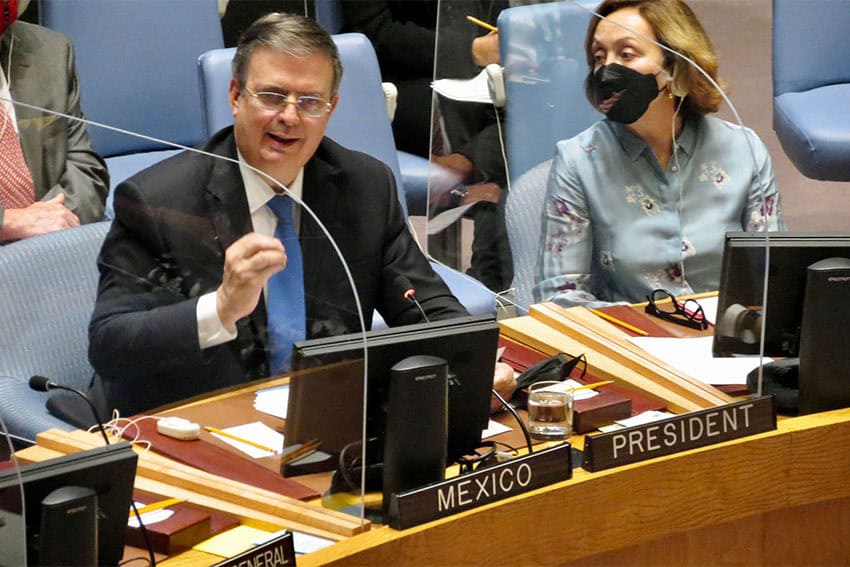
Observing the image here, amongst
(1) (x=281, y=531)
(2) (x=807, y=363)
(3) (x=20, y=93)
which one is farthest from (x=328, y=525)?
(3) (x=20, y=93)

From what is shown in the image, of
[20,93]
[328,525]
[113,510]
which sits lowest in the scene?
[328,525]

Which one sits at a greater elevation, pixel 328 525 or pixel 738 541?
pixel 328 525

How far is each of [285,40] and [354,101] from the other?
2.96 ft

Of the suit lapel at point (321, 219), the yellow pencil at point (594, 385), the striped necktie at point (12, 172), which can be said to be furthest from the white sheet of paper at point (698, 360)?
the striped necktie at point (12, 172)

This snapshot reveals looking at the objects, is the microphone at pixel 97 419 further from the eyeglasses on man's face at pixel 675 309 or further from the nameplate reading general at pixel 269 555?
the eyeglasses on man's face at pixel 675 309

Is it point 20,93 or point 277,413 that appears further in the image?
point 20,93

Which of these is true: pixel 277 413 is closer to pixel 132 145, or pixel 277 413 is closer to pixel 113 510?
pixel 113 510

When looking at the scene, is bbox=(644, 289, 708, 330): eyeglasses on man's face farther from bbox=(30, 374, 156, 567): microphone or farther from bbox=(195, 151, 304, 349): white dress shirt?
bbox=(30, 374, 156, 567): microphone

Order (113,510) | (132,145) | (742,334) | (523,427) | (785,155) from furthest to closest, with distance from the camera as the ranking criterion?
(785,155)
(132,145)
(742,334)
(523,427)
(113,510)

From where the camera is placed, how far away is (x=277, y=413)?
1.62 metres

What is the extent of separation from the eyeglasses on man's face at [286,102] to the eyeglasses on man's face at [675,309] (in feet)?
2.27

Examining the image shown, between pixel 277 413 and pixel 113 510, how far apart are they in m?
0.27

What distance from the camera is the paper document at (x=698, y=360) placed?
Result: 208cm

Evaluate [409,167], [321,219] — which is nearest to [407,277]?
[321,219]
